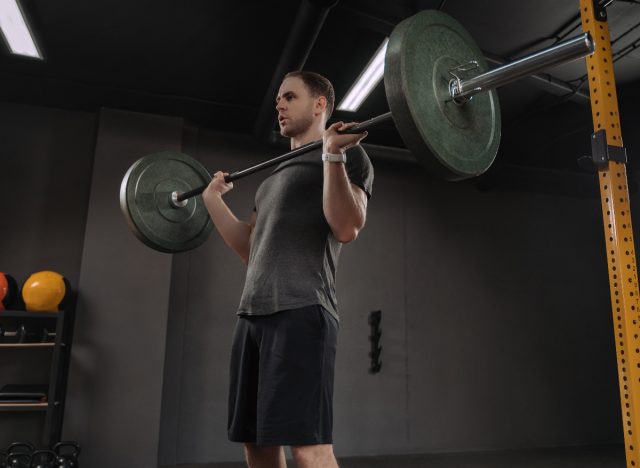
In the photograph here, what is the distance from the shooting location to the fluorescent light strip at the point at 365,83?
3129mm

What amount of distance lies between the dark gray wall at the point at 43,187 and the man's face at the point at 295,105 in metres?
2.85

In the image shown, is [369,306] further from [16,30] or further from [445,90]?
[445,90]

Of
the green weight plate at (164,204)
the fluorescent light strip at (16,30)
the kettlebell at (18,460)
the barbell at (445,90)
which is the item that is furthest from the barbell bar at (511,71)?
the kettlebell at (18,460)

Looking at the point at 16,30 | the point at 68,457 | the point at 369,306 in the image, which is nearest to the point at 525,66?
the point at 16,30

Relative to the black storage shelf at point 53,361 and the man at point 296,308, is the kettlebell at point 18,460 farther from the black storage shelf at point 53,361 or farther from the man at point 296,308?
the man at point 296,308

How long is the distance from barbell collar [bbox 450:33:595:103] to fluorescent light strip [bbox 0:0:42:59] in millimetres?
2617

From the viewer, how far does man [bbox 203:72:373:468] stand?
3.56 ft

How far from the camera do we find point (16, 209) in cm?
373

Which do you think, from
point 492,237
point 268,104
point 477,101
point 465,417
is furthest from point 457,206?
point 477,101

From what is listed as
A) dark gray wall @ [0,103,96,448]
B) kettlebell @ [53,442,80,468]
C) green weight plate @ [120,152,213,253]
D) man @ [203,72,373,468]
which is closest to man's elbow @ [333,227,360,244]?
man @ [203,72,373,468]

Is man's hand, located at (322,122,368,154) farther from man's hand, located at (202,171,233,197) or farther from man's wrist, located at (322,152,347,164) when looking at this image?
man's hand, located at (202,171,233,197)

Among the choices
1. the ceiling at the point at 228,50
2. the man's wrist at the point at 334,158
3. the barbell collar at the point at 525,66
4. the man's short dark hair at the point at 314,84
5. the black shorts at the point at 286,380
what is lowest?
the black shorts at the point at 286,380

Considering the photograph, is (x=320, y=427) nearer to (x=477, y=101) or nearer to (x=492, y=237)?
(x=477, y=101)

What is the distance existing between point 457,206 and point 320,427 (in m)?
4.01
